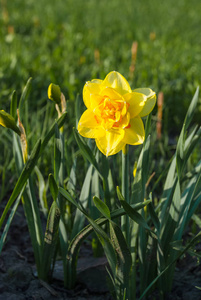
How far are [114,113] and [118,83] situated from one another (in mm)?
105

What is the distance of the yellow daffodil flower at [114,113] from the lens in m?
1.06

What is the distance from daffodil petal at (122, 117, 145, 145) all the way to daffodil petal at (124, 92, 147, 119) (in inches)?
1.1

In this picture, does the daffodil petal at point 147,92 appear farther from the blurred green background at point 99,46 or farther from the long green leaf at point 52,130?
the blurred green background at point 99,46

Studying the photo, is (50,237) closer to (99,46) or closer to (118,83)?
(118,83)

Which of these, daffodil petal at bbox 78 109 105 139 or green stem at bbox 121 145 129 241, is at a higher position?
daffodil petal at bbox 78 109 105 139

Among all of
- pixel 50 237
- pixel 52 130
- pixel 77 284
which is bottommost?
pixel 77 284

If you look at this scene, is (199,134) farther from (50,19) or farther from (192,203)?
(50,19)

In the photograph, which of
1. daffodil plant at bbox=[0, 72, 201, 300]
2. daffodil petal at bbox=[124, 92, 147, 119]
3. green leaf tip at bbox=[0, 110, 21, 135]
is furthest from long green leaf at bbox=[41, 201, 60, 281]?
daffodil petal at bbox=[124, 92, 147, 119]

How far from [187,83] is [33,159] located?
2.34 meters

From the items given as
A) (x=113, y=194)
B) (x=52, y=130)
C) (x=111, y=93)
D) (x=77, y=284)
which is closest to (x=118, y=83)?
(x=111, y=93)

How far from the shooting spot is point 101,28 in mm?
4785

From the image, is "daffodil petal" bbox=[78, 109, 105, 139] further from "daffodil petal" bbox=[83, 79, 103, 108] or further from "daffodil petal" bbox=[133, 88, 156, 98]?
"daffodil petal" bbox=[133, 88, 156, 98]

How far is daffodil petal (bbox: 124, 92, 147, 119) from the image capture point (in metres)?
1.08

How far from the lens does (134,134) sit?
109cm
